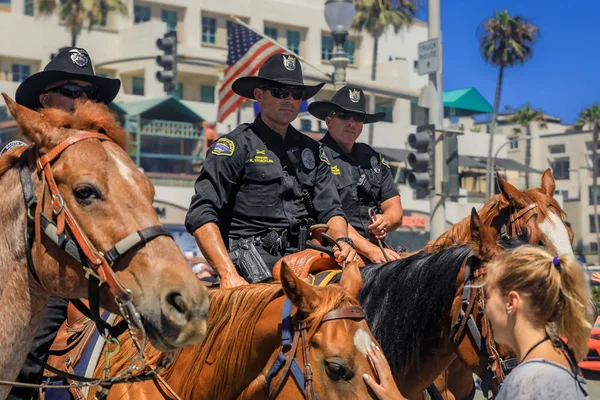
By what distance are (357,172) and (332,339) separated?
3.50 meters

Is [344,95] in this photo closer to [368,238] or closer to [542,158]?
[368,238]

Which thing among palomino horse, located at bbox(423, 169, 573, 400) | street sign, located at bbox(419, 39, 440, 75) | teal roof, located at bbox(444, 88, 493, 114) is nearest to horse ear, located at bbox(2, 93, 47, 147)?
palomino horse, located at bbox(423, 169, 573, 400)

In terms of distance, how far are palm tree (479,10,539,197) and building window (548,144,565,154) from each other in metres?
12.8

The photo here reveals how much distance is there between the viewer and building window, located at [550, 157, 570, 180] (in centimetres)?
7444

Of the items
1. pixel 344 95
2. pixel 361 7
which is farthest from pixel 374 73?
pixel 344 95

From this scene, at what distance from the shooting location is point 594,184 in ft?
218

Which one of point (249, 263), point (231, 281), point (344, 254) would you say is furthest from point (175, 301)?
point (249, 263)

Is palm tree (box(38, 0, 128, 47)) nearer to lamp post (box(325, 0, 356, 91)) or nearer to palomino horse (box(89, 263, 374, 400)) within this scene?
lamp post (box(325, 0, 356, 91))

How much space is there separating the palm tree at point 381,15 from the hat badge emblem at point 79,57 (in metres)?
55.2

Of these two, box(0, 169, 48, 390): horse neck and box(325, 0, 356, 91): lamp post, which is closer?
box(0, 169, 48, 390): horse neck

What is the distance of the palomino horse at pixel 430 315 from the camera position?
5414 millimetres

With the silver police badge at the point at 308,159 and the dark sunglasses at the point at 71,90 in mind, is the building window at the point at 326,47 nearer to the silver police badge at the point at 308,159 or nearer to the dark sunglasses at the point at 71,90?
the silver police badge at the point at 308,159

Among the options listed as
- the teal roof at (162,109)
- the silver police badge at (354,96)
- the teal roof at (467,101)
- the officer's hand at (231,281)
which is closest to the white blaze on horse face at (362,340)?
the officer's hand at (231,281)

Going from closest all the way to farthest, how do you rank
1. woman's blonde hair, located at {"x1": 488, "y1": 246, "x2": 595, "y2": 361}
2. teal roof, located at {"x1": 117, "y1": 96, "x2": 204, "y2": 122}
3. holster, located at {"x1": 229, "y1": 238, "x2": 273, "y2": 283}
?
woman's blonde hair, located at {"x1": 488, "y1": 246, "x2": 595, "y2": 361} < holster, located at {"x1": 229, "y1": 238, "x2": 273, "y2": 283} < teal roof, located at {"x1": 117, "y1": 96, "x2": 204, "y2": 122}
